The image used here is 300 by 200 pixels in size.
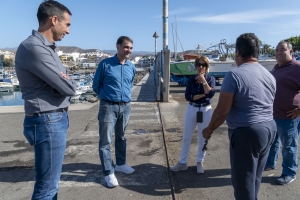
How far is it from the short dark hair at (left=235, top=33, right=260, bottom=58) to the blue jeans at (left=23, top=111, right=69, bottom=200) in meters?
1.86

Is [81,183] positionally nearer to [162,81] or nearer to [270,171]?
[270,171]

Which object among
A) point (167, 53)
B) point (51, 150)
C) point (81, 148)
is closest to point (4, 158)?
point (81, 148)

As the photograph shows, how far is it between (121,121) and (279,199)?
2477 millimetres

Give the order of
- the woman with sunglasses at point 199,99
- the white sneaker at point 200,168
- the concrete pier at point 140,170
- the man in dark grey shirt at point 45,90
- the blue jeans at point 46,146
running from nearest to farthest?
the man in dark grey shirt at point 45,90 → the blue jeans at point 46,146 → the concrete pier at point 140,170 → the woman with sunglasses at point 199,99 → the white sneaker at point 200,168

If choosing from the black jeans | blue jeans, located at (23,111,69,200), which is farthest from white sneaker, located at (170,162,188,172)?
blue jeans, located at (23,111,69,200)

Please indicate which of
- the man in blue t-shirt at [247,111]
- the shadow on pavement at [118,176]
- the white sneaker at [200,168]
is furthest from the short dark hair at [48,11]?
the white sneaker at [200,168]

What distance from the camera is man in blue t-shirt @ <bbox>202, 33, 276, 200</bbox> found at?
2.44 meters

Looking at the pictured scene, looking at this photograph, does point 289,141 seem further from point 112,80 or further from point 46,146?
point 46,146

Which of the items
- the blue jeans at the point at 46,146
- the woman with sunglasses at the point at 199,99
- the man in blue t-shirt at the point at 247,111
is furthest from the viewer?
the woman with sunglasses at the point at 199,99

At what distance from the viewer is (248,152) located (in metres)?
2.49

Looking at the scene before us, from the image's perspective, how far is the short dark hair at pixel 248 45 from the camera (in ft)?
8.20

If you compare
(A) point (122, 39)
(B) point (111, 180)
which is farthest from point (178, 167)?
(A) point (122, 39)

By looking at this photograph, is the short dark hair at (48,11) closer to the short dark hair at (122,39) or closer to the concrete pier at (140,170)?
the short dark hair at (122,39)

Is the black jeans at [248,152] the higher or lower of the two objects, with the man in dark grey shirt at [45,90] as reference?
lower
